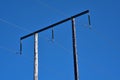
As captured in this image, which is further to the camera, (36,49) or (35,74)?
(36,49)

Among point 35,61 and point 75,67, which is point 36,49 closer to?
point 35,61

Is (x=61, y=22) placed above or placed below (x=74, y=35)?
above

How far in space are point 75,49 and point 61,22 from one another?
2859mm

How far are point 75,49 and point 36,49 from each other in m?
3.04

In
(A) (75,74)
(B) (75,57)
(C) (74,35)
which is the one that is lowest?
(A) (75,74)

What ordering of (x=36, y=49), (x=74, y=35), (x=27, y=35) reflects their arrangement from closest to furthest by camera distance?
(x=74, y=35), (x=36, y=49), (x=27, y=35)

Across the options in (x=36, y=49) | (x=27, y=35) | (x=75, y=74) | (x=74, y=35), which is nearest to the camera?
(x=75, y=74)

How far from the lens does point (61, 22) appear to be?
717 inches

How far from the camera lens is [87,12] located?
17656 millimetres

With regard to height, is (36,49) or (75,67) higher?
(36,49)

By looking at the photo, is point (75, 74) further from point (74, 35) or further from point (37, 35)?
point (37, 35)

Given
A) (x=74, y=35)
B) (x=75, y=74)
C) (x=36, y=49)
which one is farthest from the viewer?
(x=36, y=49)

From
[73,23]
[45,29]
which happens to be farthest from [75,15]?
[45,29]

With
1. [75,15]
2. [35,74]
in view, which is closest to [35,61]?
[35,74]
